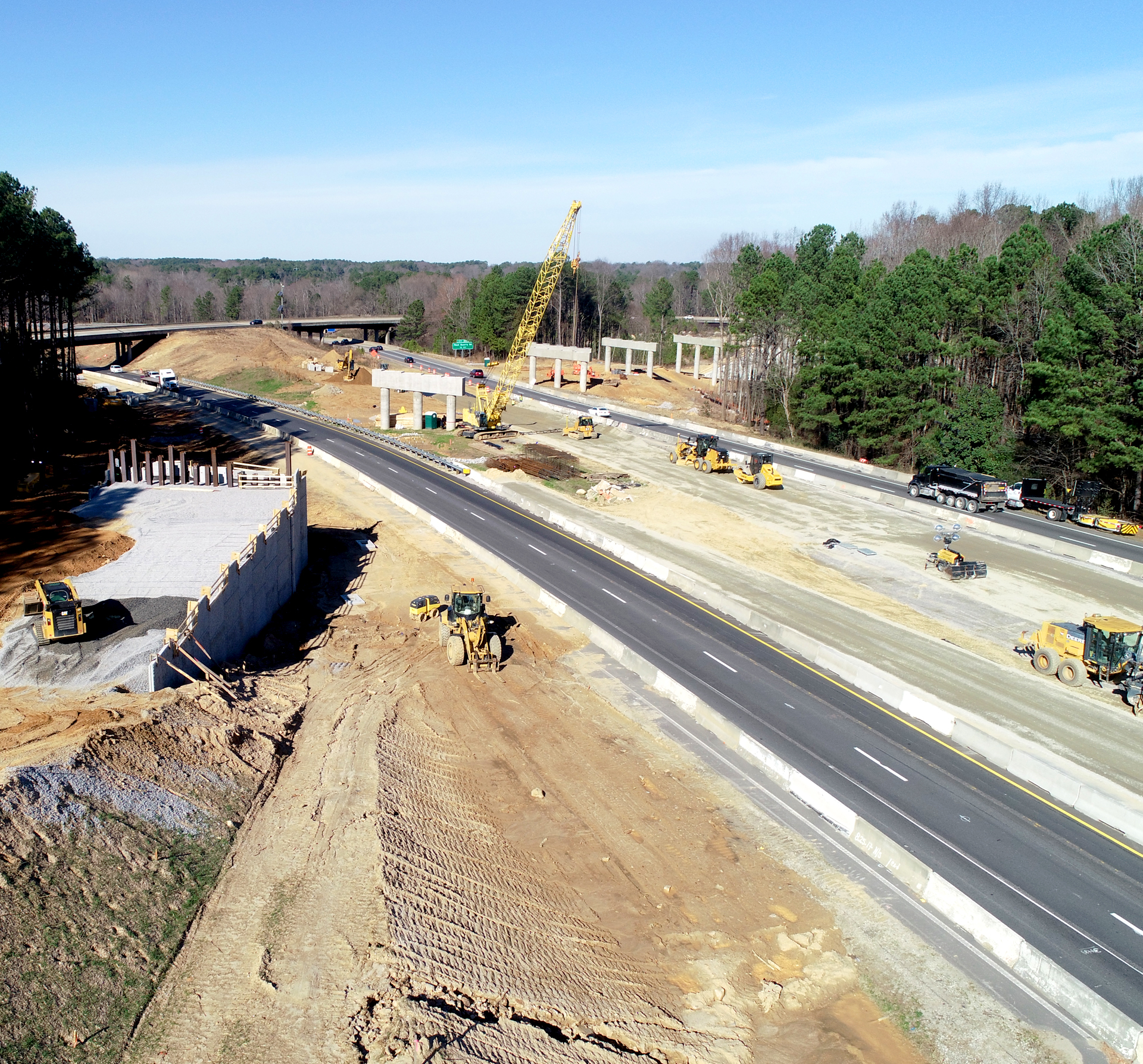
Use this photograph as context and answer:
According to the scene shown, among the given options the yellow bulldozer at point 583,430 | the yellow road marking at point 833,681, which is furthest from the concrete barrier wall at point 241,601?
the yellow bulldozer at point 583,430

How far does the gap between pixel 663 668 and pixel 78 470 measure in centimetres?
3857

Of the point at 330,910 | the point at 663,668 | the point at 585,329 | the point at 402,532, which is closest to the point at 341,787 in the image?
the point at 330,910

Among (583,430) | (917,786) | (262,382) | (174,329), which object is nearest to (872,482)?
(583,430)

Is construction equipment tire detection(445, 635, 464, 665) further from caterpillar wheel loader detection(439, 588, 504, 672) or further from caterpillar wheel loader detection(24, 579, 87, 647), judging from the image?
caterpillar wheel loader detection(24, 579, 87, 647)

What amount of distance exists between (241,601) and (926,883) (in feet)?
74.6

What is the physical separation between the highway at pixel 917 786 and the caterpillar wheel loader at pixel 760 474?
69.3 feet

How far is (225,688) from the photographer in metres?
24.4

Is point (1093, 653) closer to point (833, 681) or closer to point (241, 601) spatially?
point (833, 681)

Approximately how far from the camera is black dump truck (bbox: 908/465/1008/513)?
52.5 m

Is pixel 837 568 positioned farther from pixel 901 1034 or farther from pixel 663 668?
pixel 901 1034

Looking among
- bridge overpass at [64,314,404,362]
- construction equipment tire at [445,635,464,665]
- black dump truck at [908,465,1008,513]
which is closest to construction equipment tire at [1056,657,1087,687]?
construction equipment tire at [445,635,464,665]

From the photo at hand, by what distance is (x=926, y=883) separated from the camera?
17609mm

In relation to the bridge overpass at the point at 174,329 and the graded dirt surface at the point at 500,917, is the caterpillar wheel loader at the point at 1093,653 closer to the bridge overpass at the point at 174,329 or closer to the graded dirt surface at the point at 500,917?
the graded dirt surface at the point at 500,917

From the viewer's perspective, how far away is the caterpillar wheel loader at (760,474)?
57312 millimetres
